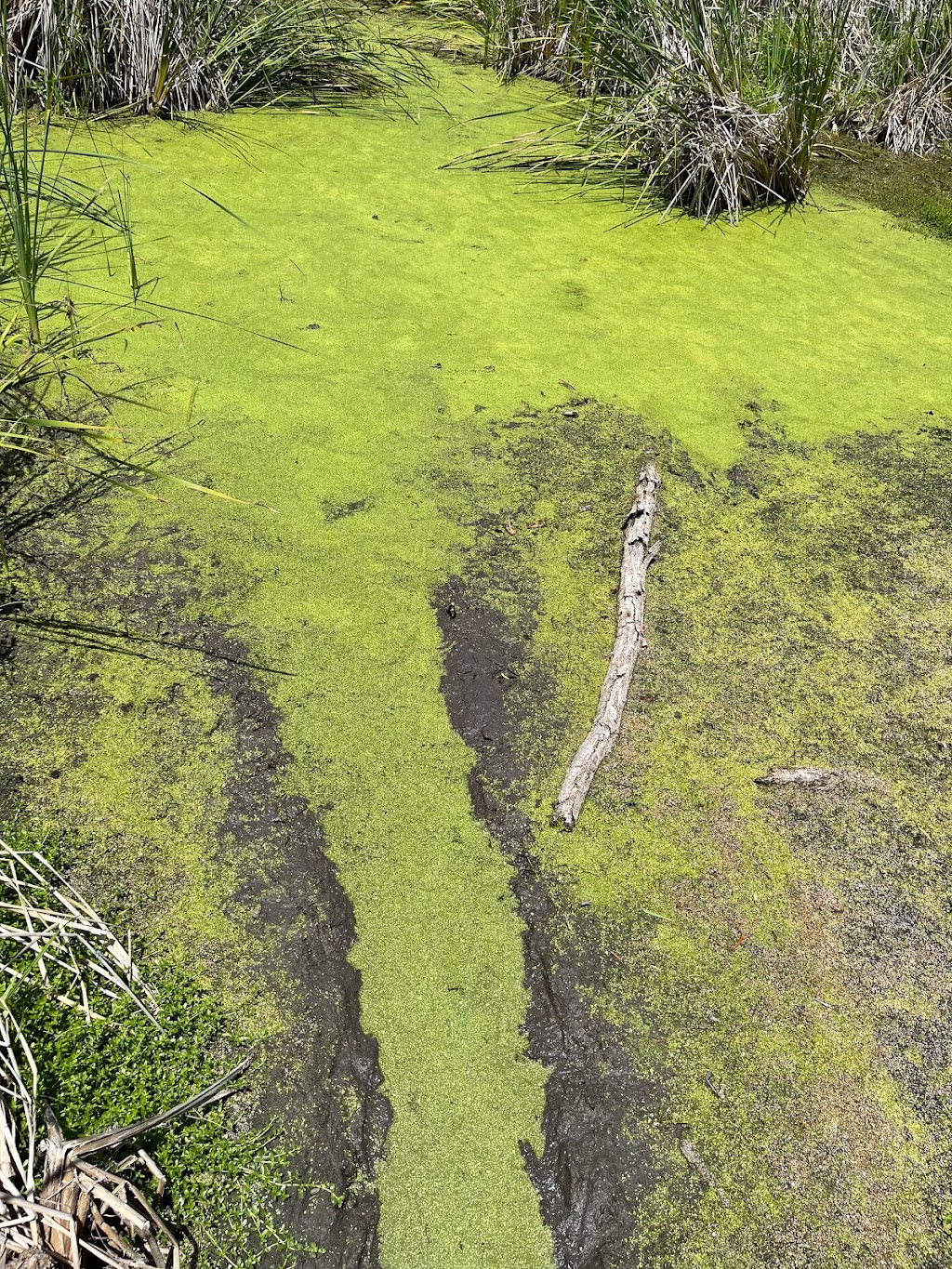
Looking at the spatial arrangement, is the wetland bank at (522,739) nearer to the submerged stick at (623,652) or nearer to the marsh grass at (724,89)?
the submerged stick at (623,652)

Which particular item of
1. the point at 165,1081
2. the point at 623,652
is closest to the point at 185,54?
the point at 623,652

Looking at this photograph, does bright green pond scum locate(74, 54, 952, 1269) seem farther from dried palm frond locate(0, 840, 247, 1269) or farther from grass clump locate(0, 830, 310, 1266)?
dried palm frond locate(0, 840, 247, 1269)

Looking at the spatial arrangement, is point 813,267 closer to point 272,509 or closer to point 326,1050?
point 272,509

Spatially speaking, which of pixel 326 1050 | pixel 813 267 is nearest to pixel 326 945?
pixel 326 1050

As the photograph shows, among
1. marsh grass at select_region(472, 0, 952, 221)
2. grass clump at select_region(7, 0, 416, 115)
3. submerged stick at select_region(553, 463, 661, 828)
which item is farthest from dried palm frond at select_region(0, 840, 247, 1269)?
marsh grass at select_region(472, 0, 952, 221)

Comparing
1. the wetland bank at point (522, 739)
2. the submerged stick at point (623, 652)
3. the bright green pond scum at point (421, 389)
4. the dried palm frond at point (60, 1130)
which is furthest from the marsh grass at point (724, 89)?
the dried palm frond at point (60, 1130)

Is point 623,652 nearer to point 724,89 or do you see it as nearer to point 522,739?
point 522,739
